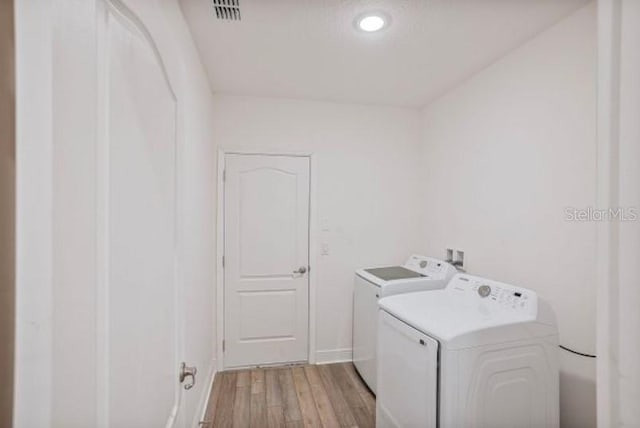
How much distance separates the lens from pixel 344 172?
9.46 feet

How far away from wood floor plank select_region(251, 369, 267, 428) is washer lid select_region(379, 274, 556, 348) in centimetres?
118

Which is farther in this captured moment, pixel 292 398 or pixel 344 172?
pixel 344 172

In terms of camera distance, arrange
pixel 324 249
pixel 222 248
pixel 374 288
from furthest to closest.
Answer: pixel 324 249 < pixel 222 248 < pixel 374 288

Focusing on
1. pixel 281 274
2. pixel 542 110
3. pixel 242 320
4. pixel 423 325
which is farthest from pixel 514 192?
pixel 242 320

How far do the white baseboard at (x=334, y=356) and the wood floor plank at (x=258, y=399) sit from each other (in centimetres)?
54

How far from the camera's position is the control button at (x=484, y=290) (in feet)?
5.84

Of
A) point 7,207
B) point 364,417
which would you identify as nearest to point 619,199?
point 7,207

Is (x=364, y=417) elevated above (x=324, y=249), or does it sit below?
below

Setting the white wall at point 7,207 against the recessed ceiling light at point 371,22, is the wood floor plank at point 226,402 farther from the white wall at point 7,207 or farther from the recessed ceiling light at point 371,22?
the recessed ceiling light at point 371,22

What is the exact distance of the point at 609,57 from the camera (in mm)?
421

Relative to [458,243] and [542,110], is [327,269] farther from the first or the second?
[542,110]

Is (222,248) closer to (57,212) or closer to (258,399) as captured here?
(258,399)

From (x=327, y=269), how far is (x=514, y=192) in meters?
1.65

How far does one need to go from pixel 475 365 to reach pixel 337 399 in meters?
1.30
